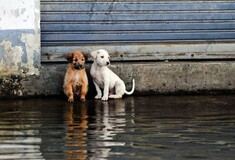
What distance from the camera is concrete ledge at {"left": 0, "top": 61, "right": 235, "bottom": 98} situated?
1130 centimetres

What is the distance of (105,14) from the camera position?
1167 cm

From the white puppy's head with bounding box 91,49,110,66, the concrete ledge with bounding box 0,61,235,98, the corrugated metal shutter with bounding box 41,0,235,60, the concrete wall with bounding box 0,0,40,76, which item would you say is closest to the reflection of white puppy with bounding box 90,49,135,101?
the white puppy's head with bounding box 91,49,110,66

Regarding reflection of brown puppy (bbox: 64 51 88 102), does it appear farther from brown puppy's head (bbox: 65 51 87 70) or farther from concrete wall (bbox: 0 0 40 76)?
Answer: concrete wall (bbox: 0 0 40 76)

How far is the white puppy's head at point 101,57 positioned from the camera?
35.6ft

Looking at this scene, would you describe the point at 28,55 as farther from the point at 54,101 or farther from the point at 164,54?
the point at 164,54

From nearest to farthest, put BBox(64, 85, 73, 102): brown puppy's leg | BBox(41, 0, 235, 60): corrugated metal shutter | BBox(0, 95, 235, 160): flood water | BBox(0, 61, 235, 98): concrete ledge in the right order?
BBox(0, 95, 235, 160): flood water < BBox(64, 85, 73, 102): brown puppy's leg < BBox(0, 61, 235, 98): concrete ledge < BBox(41, 0, 235, 60): corrugated metal shutter

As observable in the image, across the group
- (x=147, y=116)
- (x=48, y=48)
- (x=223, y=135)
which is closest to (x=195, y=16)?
(x=48, y=48)

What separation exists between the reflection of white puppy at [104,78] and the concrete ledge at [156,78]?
0.31m

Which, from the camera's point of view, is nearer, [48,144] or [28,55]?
[48,144]

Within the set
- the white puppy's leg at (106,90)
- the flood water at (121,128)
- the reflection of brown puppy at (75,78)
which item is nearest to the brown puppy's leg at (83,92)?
the reflection of brown puppy at (75,78)

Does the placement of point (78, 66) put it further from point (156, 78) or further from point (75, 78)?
point (156, 78)

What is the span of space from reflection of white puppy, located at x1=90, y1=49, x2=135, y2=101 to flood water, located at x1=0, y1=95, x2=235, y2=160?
19 cm

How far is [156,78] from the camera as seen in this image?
1152 cm

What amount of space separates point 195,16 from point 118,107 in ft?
8.04
